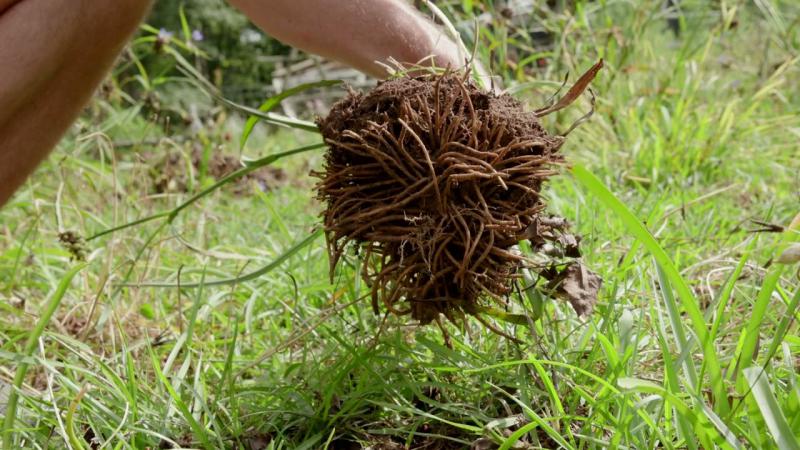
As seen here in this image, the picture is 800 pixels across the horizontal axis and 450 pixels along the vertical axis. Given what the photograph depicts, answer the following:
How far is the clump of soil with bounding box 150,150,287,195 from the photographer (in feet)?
11.9

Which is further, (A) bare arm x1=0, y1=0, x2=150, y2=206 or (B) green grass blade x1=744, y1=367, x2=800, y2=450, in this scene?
(A) bare arm x1=0, y1=0, x2=150, y2=206

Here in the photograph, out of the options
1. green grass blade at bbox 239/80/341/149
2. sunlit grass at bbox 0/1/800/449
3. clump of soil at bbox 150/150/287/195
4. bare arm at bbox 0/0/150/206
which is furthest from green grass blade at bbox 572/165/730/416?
clump of soil at bbox 150/150/287/195

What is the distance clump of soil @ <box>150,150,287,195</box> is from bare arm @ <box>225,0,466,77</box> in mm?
2106

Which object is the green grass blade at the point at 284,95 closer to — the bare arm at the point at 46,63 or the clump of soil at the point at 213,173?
the bare arm at the point at 46,63

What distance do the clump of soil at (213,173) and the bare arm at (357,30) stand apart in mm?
2106

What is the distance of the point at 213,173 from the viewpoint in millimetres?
4223

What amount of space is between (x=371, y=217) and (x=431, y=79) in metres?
0.24

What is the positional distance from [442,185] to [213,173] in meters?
3.29

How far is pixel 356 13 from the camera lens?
1.27 meters

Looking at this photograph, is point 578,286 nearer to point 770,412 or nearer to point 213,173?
point 770,412

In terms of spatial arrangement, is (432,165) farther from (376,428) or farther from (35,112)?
(35,112)

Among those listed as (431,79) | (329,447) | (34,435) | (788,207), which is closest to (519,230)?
(431,79)

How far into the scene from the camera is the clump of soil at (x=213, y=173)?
11.9 feet

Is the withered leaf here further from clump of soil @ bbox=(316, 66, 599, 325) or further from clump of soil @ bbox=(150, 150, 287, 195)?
clump of soil @ bbox=(150, 150, 287, 195)
